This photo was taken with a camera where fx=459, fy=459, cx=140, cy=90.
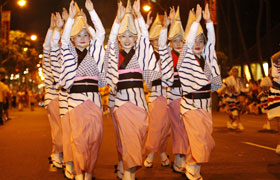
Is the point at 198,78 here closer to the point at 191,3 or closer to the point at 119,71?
the point at 119,71

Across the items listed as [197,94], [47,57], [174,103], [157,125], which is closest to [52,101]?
[47,57]

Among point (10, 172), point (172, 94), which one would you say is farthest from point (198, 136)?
point (10, 172)

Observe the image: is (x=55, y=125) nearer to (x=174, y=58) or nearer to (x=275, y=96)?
(x=174, y=58)

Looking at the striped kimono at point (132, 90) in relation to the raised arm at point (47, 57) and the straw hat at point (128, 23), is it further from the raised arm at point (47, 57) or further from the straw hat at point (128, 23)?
the raised arm at point (47, 57)

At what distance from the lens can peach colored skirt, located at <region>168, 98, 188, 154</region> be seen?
24.3ft

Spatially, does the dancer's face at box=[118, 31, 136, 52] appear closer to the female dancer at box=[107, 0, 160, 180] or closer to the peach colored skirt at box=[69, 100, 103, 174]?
the female dancer at box=[107, 0, 160, 180]

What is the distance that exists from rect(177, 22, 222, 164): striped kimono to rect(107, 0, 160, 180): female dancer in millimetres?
503

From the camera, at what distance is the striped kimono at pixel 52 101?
8.05 meters

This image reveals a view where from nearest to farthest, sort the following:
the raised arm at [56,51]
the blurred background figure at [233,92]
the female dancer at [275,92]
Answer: the raised arm at [56,51] < the female dancer at [275,92] < the blurred background figure at [233,92]

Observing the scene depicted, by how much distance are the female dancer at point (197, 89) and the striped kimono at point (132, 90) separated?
50 centimetres

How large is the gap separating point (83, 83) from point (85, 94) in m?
0.17

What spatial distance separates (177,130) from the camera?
7660 mm

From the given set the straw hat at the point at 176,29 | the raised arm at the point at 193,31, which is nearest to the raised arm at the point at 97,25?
the raised arm at the point at 193,31

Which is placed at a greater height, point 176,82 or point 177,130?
point 176,82
